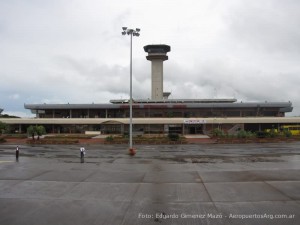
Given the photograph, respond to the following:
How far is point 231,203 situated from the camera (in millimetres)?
11023

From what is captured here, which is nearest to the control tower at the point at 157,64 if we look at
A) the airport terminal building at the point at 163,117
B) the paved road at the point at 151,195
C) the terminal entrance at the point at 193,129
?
the airport terminal building at the point at 163,117

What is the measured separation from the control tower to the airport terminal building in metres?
9.52

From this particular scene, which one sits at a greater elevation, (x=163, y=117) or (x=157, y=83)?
(x=157, y=83)

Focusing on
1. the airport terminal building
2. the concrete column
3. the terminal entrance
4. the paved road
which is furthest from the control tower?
the paved road

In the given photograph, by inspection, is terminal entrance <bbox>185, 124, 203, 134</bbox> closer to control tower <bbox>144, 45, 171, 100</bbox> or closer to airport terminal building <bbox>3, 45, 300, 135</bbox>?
airport terminal building <bbox>3, 45, 300, 135</bbox>

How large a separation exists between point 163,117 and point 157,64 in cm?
2357

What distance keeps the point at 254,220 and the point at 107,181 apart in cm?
856

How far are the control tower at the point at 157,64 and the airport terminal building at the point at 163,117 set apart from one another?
9516 millimetres

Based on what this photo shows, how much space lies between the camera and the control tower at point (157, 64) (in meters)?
84.2

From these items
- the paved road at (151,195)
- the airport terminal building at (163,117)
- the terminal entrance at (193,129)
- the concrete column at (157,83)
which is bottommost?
the paved road at (151,195)

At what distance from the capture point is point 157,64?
85.9m

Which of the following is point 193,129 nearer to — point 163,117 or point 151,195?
point 163,117

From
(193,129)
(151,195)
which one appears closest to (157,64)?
(193,129)

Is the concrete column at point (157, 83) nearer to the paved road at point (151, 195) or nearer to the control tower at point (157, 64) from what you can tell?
the control tower at point (157, 64)
